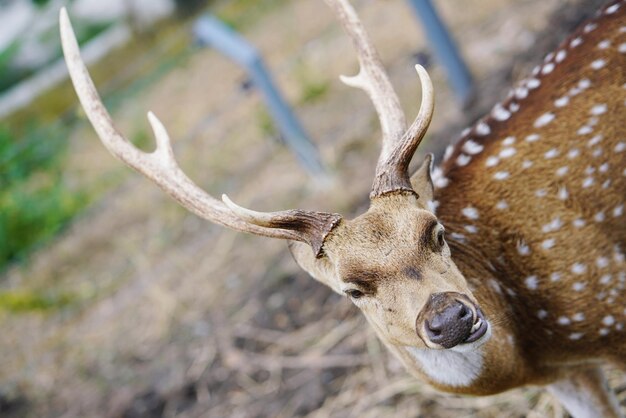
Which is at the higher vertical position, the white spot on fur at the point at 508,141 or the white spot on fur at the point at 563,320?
the white spot on fur at the point at 508,141

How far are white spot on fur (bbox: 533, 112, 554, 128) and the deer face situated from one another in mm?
633

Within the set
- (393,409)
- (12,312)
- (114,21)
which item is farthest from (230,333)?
(114,21)

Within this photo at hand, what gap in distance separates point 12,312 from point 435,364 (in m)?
4.55

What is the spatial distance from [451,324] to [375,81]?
3.21ft

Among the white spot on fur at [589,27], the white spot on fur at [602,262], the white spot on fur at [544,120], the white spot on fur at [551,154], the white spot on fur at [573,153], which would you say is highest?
the white spot on fur at [589,27]

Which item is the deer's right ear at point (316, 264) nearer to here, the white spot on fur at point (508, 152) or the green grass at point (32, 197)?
the white spot on fur at point (508, 152)

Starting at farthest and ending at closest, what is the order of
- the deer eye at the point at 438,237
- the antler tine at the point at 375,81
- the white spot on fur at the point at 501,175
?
the white spot on fur at the point at 501,175 → the antler tine at the point at 375,81 → the deer eye at the point at 438,237

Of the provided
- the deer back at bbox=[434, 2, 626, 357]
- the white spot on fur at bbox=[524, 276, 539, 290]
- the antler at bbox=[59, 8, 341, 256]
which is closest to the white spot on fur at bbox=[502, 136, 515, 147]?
the deer back at bbox=[434, 2, 626, 357]

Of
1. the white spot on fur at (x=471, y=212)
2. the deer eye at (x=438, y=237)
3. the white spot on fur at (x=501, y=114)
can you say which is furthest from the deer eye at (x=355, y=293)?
the white spot on fur at (x=501, y=114)

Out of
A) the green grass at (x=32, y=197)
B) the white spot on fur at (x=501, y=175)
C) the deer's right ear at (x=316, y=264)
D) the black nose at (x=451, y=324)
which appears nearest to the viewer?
the black nose at (x=451, y=324)

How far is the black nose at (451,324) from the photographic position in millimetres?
1975

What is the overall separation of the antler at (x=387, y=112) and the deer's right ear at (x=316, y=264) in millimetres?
258

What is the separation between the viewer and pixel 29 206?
7.13m

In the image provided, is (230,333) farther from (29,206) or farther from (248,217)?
(29,206)
